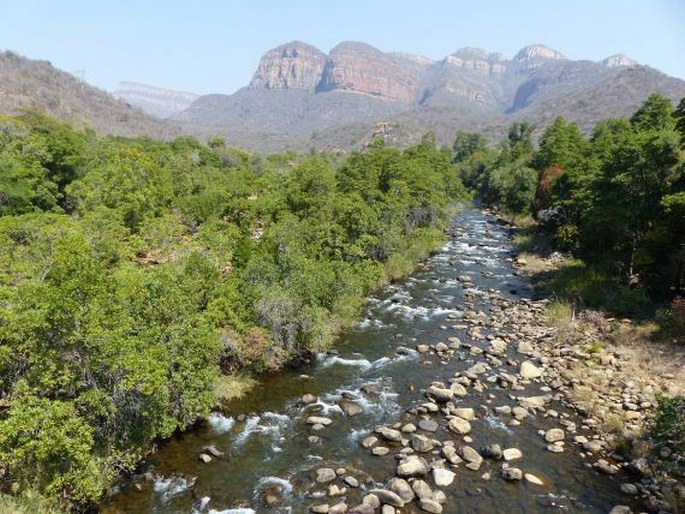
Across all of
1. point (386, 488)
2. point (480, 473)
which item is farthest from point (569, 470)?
point (386, 488)

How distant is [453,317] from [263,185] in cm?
3502

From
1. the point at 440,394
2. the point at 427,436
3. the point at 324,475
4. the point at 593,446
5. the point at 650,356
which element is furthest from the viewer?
the point at 650,356

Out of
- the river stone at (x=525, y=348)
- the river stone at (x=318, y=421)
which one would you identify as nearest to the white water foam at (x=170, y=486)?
the river stone at (x=318, y=421)

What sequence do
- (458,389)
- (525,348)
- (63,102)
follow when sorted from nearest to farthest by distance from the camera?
(458,389) → (525,348) → (63,102)

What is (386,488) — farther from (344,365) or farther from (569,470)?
(344,365)

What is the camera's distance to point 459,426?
68.0ft

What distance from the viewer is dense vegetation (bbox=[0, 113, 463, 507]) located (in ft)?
48.3

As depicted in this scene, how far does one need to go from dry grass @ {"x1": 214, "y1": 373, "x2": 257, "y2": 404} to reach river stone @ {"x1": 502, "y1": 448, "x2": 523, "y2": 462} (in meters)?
12.2

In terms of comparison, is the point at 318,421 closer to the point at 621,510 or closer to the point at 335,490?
the point at 335,490

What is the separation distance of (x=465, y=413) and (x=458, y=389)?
7.49ft

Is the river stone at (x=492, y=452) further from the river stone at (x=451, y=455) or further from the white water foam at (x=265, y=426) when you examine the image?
the white water foam at (x=265, y=426)

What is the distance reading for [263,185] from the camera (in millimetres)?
61156

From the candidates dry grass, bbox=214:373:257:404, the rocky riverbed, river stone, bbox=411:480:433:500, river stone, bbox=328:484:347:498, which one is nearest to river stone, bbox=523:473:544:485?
the rocky riverbed

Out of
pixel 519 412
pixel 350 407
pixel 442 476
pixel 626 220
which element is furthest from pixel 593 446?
pixel 626 220
